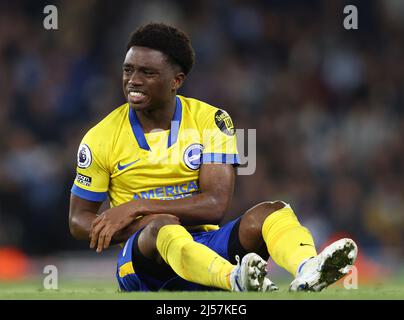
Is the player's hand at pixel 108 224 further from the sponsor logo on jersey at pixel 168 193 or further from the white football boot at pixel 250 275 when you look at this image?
the white football boot at pixel 250 275

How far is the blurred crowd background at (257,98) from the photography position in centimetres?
1258

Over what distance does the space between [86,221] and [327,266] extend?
5.69 ft

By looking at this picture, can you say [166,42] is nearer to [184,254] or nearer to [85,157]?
[85,157]

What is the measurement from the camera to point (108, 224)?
19.1 ft

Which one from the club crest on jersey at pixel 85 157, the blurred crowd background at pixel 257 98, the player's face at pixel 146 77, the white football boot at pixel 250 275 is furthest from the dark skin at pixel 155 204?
the blurred crowd background at pixel 257 98

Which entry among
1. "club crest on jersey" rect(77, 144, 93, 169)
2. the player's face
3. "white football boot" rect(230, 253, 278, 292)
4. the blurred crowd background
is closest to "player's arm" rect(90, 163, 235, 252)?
"club crest on jersey" rect(77, 144, 93, 169)

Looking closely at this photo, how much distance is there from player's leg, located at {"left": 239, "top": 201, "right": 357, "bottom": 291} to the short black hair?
4.02 ft

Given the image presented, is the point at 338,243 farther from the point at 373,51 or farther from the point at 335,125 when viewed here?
the point at 373,51

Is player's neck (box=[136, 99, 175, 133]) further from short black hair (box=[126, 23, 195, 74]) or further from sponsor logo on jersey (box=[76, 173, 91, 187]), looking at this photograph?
sponsor logo on jersey (box=[76, 173, 91, 187])

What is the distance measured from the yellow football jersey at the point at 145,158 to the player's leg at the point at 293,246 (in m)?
0.64

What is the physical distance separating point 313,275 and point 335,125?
8812mm

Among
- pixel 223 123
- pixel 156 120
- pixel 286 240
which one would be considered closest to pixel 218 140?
pixel 223 123

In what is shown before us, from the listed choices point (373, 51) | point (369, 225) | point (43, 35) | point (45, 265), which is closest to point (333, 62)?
point (373, 51)

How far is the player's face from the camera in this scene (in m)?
6.09
